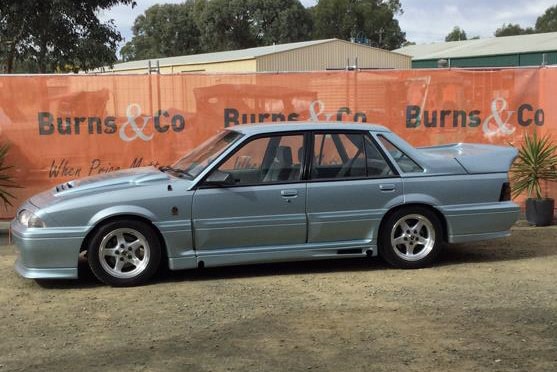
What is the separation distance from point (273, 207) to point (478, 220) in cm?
221

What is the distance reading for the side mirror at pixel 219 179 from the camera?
20.1 ft

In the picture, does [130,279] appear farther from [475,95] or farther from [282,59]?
[282,59]

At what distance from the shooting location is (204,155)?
6547 millimetres

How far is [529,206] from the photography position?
8898 mm

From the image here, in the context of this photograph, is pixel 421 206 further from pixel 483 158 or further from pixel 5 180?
pixel 5 180

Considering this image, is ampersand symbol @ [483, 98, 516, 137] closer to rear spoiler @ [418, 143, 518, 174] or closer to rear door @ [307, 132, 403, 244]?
rear spoiler @ [418, 143, 518, 174]

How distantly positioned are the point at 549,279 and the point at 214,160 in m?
3.50

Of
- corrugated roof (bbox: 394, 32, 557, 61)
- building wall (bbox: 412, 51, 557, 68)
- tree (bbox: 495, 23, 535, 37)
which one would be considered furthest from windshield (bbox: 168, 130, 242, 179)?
tree (bbox: 495, 23, 535, 37)

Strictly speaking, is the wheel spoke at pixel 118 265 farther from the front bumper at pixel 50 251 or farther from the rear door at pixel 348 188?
the rear door at pixel 348 188

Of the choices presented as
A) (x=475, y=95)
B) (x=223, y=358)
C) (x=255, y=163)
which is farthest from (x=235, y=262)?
(x=475, y=95)

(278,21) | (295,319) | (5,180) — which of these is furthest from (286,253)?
(278,21)

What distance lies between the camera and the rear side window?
6617 mm

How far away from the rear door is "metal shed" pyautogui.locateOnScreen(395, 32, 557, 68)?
27.2 metres

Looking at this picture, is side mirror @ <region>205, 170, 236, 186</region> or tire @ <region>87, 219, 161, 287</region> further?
side mirror @ <region>205, 170, 236, 186</region>
